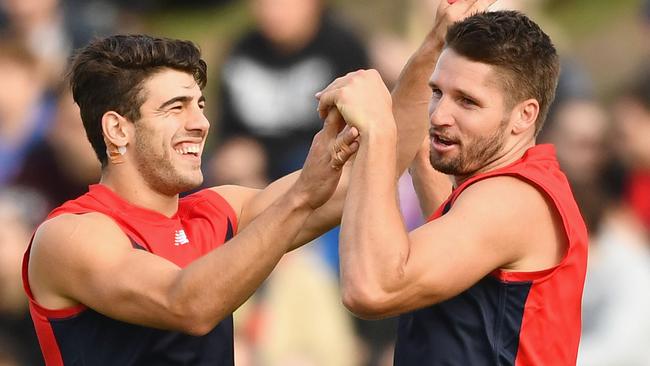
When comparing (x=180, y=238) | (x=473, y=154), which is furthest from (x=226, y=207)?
(x=473, y=154)

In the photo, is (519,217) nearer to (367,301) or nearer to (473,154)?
(473,154)

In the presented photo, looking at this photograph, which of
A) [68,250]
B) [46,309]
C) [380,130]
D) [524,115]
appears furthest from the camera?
[46,309]

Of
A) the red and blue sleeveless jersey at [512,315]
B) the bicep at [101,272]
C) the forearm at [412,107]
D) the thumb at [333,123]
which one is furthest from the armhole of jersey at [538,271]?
the bicep at [101,272]

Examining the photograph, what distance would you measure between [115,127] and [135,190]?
251mm

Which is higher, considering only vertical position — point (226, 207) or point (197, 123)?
point (197, 123)

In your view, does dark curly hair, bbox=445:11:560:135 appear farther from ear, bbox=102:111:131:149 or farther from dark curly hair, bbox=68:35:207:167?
ear, bbox=102:111:131:149

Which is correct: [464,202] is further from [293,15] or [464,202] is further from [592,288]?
[293,15]

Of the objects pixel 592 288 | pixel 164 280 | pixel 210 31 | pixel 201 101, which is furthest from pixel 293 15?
pixel 164 280

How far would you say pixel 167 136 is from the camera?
499cm

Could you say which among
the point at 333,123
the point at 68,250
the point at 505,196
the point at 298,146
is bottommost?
the point at 68,250

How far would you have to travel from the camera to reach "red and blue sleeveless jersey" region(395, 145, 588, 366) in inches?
172

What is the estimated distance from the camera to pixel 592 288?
8.08m

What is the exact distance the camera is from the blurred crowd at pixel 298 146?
8297mm

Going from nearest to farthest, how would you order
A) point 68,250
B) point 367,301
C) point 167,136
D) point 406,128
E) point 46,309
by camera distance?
point 367,301 → point 68,250 → point 46,309 → point 167,136 → point 406,128
